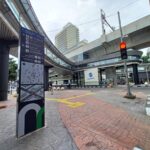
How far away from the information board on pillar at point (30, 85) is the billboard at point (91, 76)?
25187 mm

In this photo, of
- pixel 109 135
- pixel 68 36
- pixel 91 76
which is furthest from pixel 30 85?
pixel 68 36

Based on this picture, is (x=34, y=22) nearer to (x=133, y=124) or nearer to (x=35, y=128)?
(x=35, y=128)

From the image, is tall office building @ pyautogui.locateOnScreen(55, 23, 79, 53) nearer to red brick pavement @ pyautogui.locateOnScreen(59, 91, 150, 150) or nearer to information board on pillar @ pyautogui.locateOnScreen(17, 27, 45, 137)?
information board on pillar @ pyautogui.locateOnScreen(17, 27, 45, 137)

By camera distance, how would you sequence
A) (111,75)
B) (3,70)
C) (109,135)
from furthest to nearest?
(111,75) < (3,70) < (109,135)

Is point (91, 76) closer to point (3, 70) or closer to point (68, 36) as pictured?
point (68, 36)

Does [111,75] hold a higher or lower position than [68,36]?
lower

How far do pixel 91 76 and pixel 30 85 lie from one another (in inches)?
1072

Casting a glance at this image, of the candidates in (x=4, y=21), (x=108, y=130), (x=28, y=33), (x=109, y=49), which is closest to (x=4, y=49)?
(x=4, y=21)

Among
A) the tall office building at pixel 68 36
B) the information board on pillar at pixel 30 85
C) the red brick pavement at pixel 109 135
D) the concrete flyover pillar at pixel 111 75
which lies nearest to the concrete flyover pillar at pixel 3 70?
the information board on pillar at pixel 30 85

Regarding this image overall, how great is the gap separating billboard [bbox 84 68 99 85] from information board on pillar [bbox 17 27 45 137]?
2519 centimetres

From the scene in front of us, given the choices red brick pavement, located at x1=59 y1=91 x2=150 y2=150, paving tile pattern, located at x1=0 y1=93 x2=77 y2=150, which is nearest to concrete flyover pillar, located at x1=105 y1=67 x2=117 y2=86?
red brick pavement, located at x1=59 y1=91 x2=150 y2=150

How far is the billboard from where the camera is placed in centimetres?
2847

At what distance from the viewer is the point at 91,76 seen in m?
29.9

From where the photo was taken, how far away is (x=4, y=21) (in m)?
6.83
